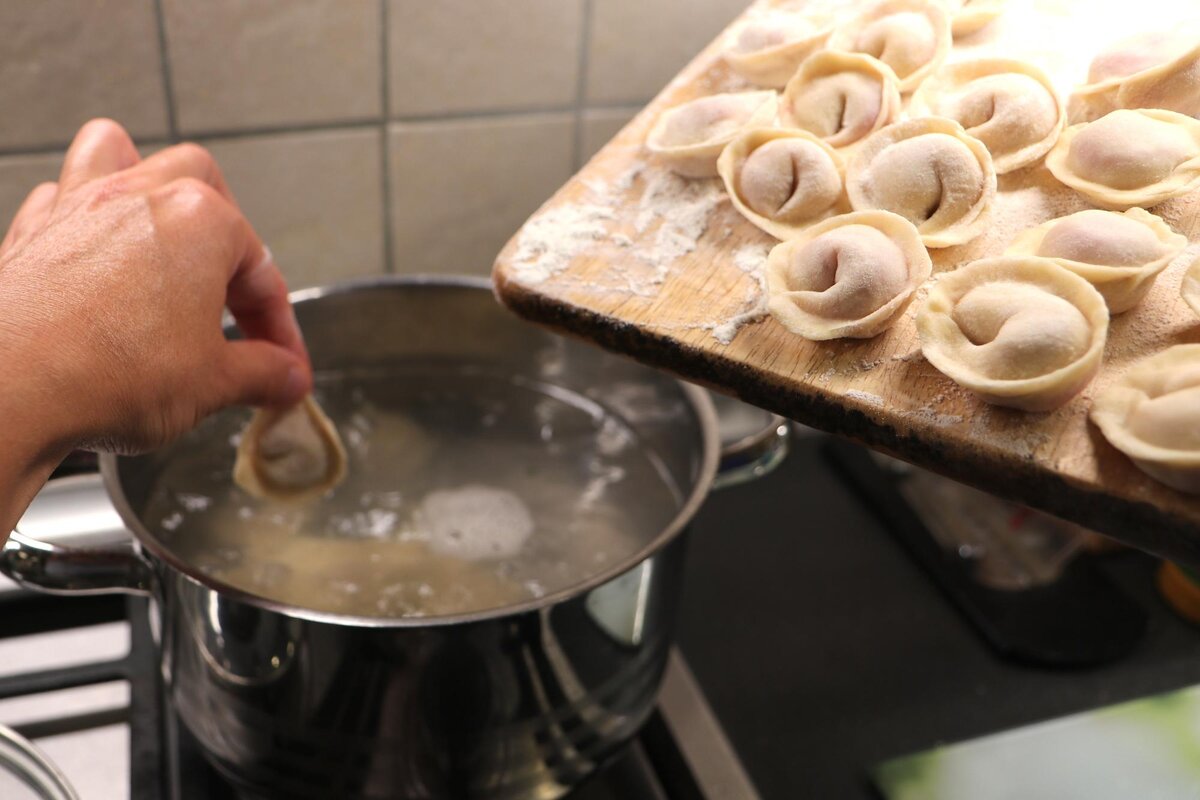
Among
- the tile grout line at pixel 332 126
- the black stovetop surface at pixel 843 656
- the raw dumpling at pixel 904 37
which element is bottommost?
the black stovetop surface at pixel 843 656

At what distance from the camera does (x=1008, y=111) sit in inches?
18.4

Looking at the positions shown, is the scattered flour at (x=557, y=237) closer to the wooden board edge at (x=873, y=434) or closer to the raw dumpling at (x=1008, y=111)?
the wooden board edge at (x=873, y=434)

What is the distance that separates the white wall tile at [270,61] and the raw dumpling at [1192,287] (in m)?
0.58

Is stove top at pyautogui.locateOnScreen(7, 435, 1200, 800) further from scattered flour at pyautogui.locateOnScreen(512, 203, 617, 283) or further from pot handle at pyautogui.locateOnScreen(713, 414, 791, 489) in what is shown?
scattered flour at pyautogui.locateOnScreen(512, 203, 617, 283)

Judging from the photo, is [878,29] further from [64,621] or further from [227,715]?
[64,621]

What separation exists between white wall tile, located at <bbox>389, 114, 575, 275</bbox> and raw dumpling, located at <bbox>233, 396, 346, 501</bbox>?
0.28 m

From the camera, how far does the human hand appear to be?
0.41 meters

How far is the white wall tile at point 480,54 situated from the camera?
773mm

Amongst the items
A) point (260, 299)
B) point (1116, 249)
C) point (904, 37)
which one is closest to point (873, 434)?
point (1116, 249)

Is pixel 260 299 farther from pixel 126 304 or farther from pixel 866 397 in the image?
pixel 866 397

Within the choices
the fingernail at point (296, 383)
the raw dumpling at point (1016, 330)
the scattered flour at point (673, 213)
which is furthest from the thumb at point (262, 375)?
the raw dumpling at point (1016, 330)

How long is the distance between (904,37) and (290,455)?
41 cm

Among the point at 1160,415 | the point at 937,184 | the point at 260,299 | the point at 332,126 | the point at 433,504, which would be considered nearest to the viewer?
the point at 1160,415

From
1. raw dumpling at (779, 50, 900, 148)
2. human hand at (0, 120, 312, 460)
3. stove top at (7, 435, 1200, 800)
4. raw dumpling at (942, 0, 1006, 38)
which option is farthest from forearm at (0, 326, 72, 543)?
raw dumpling at (942, 0, 1006, 38)
